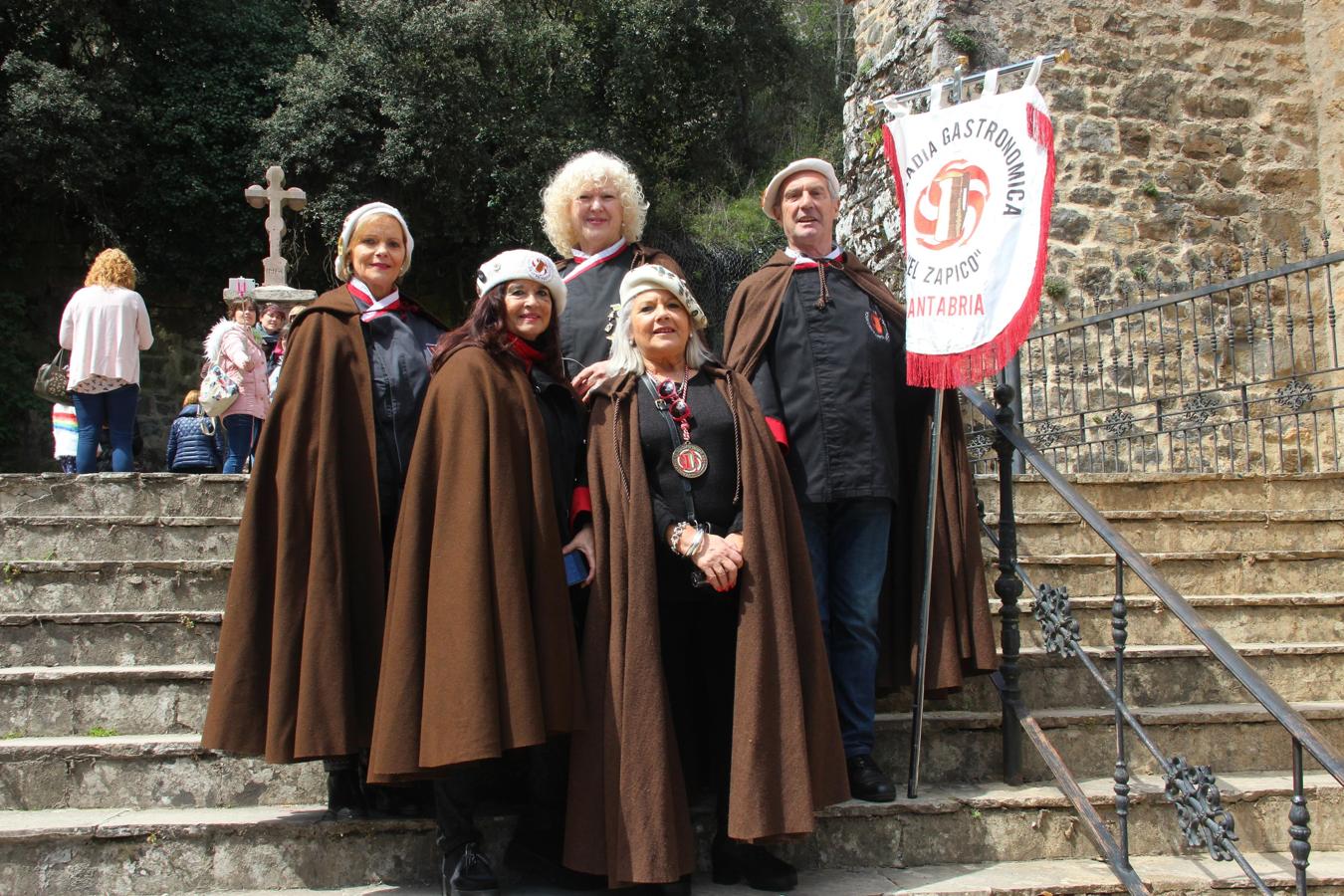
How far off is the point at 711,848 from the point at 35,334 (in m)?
15.1

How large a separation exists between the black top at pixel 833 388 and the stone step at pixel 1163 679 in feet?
3.14

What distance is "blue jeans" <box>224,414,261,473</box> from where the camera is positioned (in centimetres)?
688

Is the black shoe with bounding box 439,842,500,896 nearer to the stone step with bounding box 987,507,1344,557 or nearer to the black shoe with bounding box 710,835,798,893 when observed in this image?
the black shoe with bounding box 710,835,798,893

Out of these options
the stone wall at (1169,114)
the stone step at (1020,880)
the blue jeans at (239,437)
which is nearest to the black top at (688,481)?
the stone step at (1020,880)

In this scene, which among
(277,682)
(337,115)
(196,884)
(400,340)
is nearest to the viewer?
(277,682)

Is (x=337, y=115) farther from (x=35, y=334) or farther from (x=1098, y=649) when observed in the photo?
(x=1098, y=649)

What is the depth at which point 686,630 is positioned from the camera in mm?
3150

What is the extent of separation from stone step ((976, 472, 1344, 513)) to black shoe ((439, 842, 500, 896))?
3520mm

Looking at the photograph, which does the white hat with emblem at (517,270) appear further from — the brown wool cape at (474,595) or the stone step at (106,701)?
the stone step at (106,701)

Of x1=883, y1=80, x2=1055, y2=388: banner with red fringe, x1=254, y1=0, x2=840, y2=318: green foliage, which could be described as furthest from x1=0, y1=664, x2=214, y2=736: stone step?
x1=254, y1=0, x2=840, y2=318: green foliage

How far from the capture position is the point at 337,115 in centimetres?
1545

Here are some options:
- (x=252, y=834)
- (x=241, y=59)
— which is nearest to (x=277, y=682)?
(x=252, y=834)

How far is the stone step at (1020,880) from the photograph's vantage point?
3.07 m

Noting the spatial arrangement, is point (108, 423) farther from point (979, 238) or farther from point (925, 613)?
point (979, 238)
